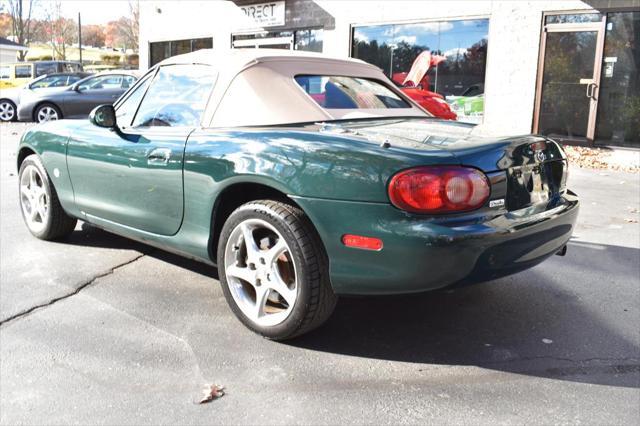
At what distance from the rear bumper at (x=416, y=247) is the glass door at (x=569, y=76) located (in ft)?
33.1

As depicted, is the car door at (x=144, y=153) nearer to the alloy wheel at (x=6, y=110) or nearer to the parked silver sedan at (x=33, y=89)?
the parked silver sedan at (x=33, y=89)

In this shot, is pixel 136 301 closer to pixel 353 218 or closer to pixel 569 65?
pixel 353 218

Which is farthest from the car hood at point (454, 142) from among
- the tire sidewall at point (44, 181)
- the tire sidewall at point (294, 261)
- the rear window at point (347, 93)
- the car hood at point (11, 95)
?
the car hood at point (11, 95)

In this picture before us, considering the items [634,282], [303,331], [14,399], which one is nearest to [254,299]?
[303,331]

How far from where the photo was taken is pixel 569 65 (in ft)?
40.3

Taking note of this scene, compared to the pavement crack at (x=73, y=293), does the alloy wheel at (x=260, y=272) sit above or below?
above

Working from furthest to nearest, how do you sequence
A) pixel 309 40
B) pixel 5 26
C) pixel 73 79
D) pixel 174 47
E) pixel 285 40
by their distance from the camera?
pixel 5 26 < pixel 174 47 < pixel 73 79 < pixel 285 40 < pixel 309 40

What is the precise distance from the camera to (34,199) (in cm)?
532

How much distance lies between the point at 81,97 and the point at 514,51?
421 inches

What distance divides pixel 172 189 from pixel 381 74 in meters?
1.93

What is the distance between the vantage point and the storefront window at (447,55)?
1354 cm

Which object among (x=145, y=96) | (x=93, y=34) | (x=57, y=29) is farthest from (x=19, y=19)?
(x=145, y=96)

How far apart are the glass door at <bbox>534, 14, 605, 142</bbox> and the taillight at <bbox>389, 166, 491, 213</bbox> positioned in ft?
34.2

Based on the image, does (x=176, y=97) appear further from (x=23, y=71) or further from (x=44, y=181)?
(x=23, y=71)
